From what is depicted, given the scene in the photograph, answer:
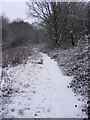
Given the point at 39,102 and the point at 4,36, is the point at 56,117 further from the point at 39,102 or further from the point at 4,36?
the point at 4,36

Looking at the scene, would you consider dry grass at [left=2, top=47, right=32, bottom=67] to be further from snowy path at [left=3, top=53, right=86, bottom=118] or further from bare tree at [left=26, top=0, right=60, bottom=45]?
bare tree at [left=26, top=0, right=60, bottom=45]

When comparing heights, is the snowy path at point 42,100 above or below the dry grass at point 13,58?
below

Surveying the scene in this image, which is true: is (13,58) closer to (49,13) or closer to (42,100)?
(42,100)

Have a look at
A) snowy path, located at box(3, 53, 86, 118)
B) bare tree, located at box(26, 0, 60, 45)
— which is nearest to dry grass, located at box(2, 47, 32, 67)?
snowy path, located at box(3, 53, 86, 118)

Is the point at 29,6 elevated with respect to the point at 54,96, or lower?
elevated

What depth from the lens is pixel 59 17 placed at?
2386cm

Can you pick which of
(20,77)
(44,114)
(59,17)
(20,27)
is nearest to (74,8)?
(59,17)

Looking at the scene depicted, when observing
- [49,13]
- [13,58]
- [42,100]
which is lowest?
[42,100]

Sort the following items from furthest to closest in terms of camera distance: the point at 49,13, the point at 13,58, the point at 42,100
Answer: the point at 49,13, the point at 13,58, the point at 42,100

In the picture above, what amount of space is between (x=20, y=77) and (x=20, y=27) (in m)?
32.1

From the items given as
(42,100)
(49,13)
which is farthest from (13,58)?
(49,13)

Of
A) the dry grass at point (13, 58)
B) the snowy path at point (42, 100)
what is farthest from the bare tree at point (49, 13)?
the snowy path at point (42, 100)

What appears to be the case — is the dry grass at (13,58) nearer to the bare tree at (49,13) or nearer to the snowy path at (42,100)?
the snowy path at (42,100)

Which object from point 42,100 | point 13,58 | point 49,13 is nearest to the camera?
point 42,100
